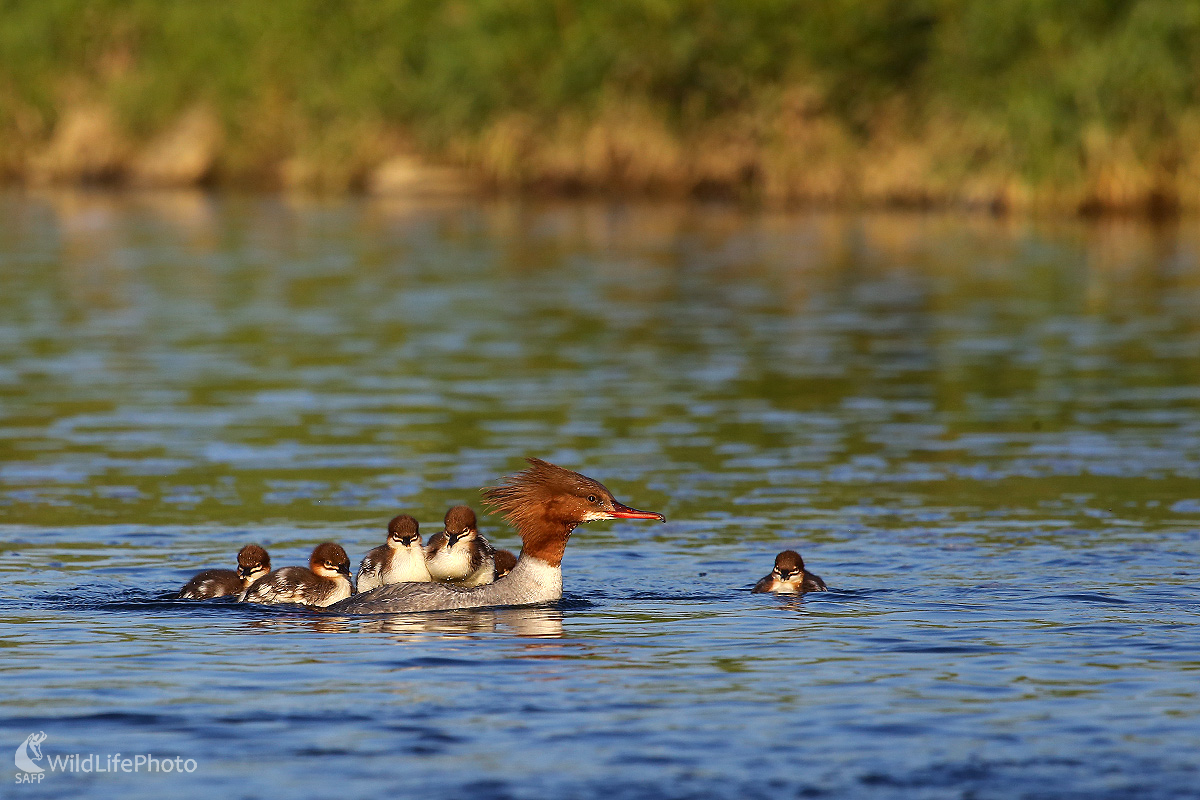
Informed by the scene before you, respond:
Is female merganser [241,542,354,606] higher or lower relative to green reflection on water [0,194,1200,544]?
lower

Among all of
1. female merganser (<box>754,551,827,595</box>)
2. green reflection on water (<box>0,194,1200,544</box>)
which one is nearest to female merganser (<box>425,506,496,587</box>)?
female merganser (<box>754,551,827,595</box>)

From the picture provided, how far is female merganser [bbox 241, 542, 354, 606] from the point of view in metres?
11.7

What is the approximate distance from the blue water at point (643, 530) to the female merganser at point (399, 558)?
1.62ft

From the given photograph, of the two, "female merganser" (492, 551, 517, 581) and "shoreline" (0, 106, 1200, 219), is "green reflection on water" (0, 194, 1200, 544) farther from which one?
"shoreline" (0, 106, 1200, 219)

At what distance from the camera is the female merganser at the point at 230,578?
11.9m

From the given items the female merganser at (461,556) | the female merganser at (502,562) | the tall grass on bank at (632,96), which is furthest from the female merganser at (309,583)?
the tall grass on bank at (632,96)

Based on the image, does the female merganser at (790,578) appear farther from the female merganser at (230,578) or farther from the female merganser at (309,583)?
the female merganser at (230,578)

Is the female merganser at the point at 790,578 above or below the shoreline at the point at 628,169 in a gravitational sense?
below

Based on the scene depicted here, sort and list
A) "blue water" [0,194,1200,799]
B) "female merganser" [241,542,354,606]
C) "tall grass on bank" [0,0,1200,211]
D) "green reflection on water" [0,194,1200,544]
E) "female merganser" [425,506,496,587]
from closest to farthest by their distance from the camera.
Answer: "blue water" [0,194,1200,799]
"female merganser" [241,542,354,606]
"female merganser" [425,506,496,587]
"green reflection on water" [0,194,1200,544]
"tall grass on bank" [0,0,1200,211]

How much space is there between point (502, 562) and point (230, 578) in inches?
70.5

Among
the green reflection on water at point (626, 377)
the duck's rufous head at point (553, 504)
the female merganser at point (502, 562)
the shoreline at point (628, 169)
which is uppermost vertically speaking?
the shoreline at point (628, 169)

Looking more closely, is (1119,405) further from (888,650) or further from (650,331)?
(888,650)

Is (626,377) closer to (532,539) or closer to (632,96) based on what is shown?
(532,539)

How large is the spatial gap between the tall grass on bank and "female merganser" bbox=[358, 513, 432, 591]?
1441 inches
